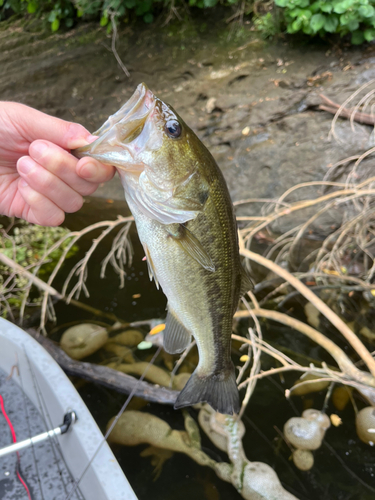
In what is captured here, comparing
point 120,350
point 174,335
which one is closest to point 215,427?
point 120,350

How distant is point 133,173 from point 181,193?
17cm

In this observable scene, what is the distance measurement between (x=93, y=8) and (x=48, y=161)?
6.79 m

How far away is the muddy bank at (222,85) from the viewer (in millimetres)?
5332

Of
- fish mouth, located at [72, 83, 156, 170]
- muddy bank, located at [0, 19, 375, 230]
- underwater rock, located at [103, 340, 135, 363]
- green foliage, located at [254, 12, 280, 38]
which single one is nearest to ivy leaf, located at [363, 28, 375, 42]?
muddy bank, located at [0, 19, 375, 230]

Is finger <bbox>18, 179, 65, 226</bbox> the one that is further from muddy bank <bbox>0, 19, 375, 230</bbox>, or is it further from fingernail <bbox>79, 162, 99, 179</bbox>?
muddy bank <bbox>0, 19, 375, 230</bbox>

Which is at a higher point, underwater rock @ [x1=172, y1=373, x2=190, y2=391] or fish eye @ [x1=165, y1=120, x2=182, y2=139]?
fish eye @ [x1=165, y1=120, x2=182, y2=139]

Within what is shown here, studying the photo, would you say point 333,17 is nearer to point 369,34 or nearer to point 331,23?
point 331,23

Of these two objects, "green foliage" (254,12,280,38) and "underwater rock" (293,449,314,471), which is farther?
"green foliage" (254,12,280,38)

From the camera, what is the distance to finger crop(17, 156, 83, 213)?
136 cm

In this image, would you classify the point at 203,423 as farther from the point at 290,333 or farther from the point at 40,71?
the point at 40,71

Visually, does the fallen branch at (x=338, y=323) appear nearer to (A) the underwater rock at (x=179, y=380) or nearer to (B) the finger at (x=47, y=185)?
(A) the underwater rock at (x=179, y=380)

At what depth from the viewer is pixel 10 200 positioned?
69.9 inches

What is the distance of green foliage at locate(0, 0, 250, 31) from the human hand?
570 cm

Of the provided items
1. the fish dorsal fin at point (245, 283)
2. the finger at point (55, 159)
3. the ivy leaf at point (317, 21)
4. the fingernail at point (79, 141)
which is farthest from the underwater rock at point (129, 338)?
the ivy leaf at point (317, 21)
